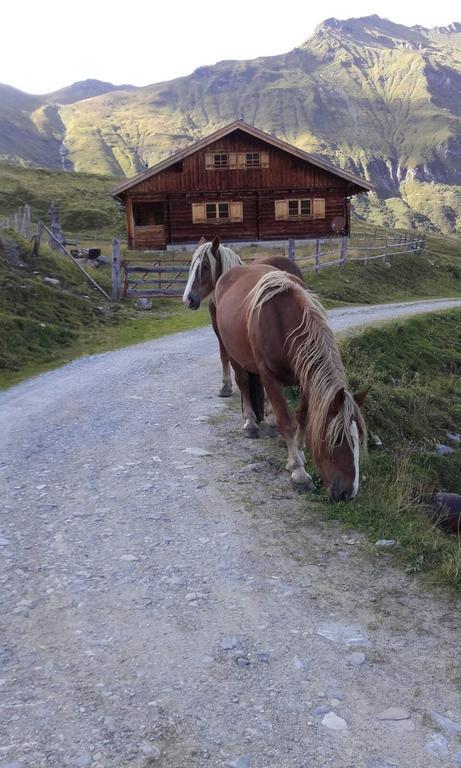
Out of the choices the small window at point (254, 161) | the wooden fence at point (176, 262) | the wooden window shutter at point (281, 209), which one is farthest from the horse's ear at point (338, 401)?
the wooden window shutter at point (281, 209)

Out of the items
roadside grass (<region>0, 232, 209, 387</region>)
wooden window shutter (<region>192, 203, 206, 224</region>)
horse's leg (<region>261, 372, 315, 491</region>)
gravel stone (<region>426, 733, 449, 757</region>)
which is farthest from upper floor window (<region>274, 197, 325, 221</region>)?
gravel stone (<region>426, 733, 449, 757</region>)

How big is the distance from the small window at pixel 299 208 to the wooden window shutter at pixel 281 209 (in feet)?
1.07

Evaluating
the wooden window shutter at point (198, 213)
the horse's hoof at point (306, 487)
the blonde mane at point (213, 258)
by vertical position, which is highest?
the wooden window shutter at point (198, 213)

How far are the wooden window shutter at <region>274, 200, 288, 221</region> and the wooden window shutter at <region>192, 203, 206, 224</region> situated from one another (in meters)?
4.89

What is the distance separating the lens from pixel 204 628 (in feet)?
14.4

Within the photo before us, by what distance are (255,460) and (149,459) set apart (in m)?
1.40

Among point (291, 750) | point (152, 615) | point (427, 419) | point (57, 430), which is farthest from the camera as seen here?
point (427, 419)

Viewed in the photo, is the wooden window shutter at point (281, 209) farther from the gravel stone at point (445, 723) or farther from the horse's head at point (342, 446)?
the gravel stone at point (445, 723)

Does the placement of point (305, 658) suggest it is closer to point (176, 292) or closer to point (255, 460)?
point (255, 460)

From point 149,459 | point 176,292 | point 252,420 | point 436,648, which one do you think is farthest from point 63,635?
point 176,292

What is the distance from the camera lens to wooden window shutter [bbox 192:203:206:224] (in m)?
39.2

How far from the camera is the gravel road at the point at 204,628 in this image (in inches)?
133

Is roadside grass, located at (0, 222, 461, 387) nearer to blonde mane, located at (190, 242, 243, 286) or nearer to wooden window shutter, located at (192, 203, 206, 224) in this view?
blonde mane, located at (190, 242, 243, 286)

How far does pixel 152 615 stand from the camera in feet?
14.9
